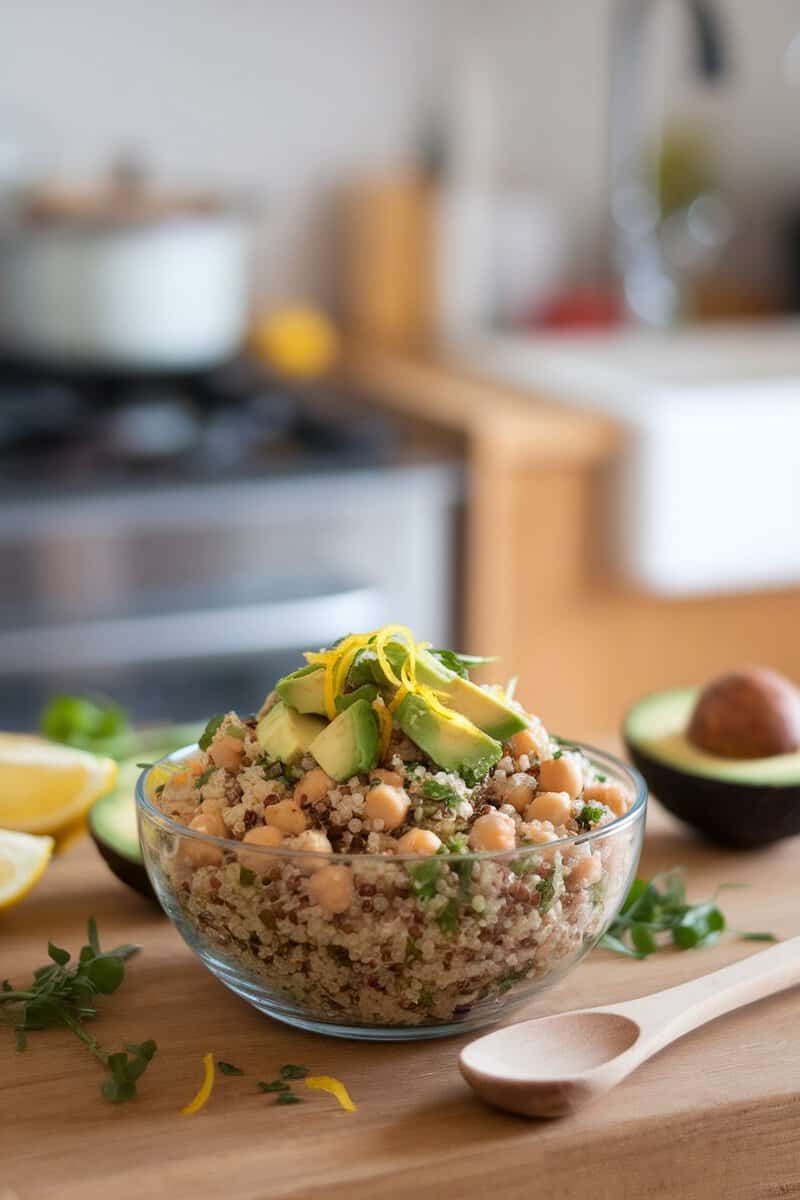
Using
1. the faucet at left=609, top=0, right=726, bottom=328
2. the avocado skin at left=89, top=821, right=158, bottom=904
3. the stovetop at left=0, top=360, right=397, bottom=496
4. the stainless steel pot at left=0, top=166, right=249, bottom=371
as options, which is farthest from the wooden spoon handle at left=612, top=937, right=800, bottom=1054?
the faucet at left=609, top=0, right=726, bottom=328

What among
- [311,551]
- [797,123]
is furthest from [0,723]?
[797,123]

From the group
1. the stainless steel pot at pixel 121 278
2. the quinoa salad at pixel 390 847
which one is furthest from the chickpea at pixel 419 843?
the stainless steel pot at pixel 121 278

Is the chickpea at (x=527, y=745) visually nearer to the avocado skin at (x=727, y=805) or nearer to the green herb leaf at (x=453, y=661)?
the green herb leaf at (x=453, y=661)

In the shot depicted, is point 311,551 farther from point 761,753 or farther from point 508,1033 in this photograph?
point 508,1033

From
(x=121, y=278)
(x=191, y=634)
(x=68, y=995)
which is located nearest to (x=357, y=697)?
(x=68, y=995)

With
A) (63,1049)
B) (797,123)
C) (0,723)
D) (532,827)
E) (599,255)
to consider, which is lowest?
(0,723)

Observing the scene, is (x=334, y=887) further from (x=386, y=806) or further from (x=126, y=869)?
(x=126, y=869)
